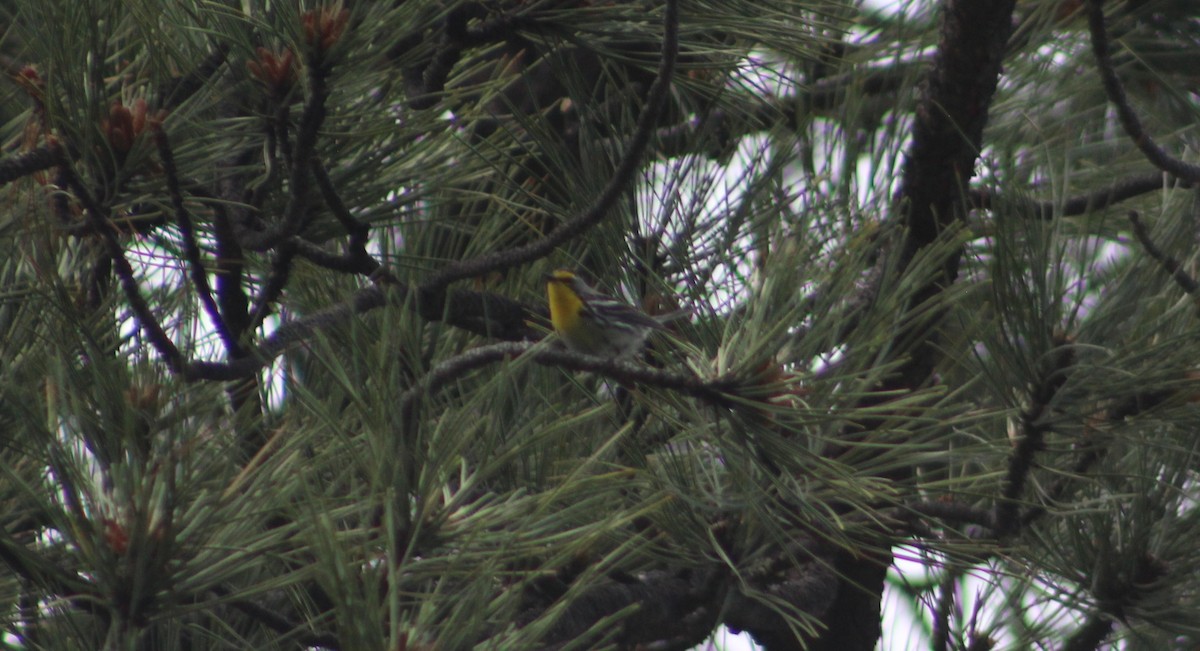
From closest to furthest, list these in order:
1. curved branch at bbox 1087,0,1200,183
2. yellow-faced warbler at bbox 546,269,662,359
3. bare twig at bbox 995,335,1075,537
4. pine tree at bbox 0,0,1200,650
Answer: pine tree at bbox 0,0,1200,650 → bare twig at bbox 995,335,1075,537 → curved branch at bbox 1087,0,1200,183 → yellow-faced warbler at bbox 546,269,662,359

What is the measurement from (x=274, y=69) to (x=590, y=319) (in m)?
1.15

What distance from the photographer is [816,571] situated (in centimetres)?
189

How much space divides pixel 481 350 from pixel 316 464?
0.21m

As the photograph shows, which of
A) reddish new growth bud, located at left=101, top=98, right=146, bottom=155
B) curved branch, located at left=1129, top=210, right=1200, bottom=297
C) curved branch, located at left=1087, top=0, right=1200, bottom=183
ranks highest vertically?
curved branch, located at left=1087, top=0, right=1200, bottom=183

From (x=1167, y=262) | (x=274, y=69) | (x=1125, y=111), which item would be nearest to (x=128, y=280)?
(x=274, y=69)

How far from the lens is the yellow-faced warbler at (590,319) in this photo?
1.78 meters

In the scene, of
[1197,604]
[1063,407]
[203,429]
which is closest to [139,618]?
[203,429]

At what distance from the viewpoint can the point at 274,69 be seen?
119 centimetres

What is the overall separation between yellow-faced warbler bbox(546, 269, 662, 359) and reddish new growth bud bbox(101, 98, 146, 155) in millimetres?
664

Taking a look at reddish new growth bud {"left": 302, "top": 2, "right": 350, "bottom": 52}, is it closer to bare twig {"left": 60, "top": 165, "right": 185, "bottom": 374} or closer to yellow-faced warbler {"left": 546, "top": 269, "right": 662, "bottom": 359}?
bare twig {"left": 60, "top": 165, "right": 185, "bottom": 374}

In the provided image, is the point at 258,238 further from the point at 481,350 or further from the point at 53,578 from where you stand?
the point at 53,578

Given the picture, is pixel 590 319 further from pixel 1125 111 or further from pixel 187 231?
pixel 187 231

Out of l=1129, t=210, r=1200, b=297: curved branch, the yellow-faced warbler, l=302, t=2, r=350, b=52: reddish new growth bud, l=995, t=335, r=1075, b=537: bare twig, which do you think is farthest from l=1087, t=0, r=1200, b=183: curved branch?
l=302, t=2, r=350, b=52: reddish new growth bud

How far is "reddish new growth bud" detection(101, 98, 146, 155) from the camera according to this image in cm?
120
